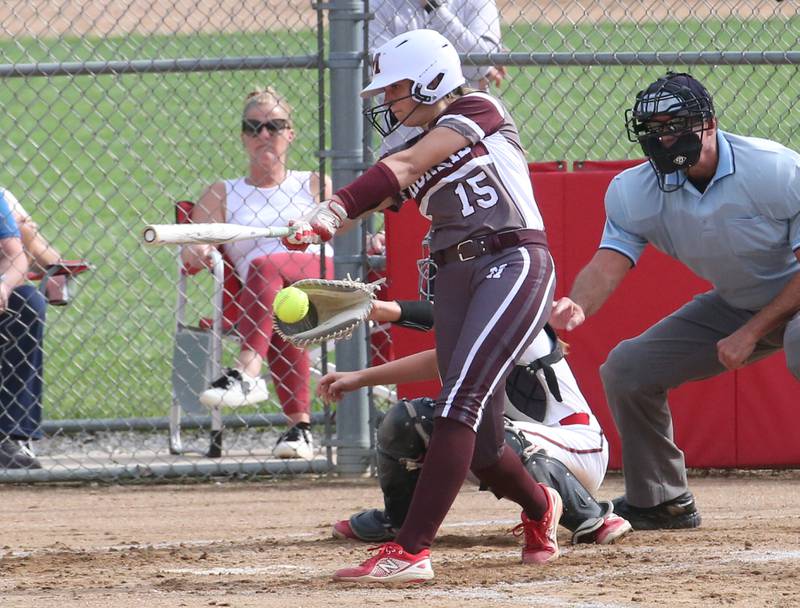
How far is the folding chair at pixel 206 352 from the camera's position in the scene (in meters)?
6.99

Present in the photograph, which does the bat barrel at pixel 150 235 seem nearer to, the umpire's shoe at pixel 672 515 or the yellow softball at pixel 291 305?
the yellow softball at pixel 291 305

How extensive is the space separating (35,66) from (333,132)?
138cm

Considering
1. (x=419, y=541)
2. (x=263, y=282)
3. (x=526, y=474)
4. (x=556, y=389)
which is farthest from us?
(x=263, y=282)

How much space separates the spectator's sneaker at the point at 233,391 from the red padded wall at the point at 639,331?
0.74 metres

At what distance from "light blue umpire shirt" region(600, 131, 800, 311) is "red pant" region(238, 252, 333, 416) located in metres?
2.02

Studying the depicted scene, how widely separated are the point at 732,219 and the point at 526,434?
1056mm

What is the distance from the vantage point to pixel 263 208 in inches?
279

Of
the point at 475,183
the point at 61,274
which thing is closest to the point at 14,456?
the point at 61,274

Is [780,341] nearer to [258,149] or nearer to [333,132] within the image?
[333,132]

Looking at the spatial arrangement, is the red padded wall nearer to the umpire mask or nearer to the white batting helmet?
the umpire mask

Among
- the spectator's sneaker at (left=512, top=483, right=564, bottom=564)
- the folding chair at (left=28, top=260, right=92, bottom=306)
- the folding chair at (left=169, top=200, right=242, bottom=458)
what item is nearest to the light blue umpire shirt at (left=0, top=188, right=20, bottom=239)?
the folding chair at (left=28, top=260, right=92, bottom=306)

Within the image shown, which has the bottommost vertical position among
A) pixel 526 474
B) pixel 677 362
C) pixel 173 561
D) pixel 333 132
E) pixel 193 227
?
pixel 173 561

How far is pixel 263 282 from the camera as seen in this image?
22.4 feet

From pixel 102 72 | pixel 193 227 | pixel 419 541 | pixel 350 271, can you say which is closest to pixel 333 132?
pixel 350 271
